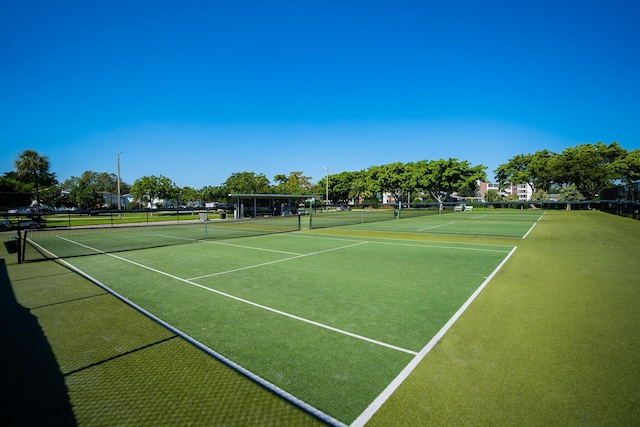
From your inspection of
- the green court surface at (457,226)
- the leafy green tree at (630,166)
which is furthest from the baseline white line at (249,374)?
the leafy green tree at (630,166)

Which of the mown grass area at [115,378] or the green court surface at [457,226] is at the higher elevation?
the green court surface at [457,226]

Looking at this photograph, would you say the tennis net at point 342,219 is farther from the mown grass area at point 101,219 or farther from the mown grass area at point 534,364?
the mown grass area at point 534,364

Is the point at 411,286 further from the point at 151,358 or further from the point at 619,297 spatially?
the point at 151,358

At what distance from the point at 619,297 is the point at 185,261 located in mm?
12437

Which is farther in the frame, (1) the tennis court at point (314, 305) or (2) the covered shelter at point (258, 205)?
(2) the covered shelter at point (258, 205)

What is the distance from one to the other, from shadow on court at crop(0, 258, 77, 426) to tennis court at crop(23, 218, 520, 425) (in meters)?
1.66

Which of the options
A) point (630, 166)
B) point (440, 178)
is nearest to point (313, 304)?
point (440, 178)

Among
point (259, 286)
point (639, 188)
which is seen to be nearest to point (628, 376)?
point (259, 286)

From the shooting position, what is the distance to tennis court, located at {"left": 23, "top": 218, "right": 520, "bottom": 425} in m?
3.87

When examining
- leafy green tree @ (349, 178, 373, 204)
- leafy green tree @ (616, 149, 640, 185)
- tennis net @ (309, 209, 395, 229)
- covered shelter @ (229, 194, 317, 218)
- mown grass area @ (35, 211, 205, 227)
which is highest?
leafy green tree @ (616, 149, 640, 185)

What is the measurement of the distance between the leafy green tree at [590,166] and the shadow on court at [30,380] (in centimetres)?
6915

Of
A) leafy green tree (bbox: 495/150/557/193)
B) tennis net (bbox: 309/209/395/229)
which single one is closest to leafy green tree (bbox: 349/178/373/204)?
leafy green tree (bbox: 495/150/557/193)

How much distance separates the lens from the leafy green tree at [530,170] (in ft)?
197

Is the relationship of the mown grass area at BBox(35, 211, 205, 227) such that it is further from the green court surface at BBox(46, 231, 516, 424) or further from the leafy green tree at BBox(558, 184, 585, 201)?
the leafy green tree at BBox(558, 184, 585, 201)
